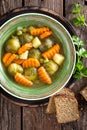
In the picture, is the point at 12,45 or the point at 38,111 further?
the point at 38,111

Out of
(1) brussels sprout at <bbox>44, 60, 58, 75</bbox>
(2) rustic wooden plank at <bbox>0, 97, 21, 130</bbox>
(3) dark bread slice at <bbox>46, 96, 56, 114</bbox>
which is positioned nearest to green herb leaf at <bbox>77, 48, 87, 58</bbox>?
(1) brussels sprout at <bbox>44, 60, 58, 75</bbox>

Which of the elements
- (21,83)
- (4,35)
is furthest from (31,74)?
(4,35)

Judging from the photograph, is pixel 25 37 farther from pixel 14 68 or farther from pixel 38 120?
pixel 38 120

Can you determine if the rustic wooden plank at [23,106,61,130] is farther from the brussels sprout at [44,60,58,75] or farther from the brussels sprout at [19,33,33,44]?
the brussels sprout at [19,33,33,44]

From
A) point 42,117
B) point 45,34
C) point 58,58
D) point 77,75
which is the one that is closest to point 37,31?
point 45,34

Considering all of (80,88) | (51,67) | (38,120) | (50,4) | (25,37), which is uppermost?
(50,4)

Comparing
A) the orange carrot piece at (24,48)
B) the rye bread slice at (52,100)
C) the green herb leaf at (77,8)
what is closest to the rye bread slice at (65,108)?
the rye bread slice at (52,100)
